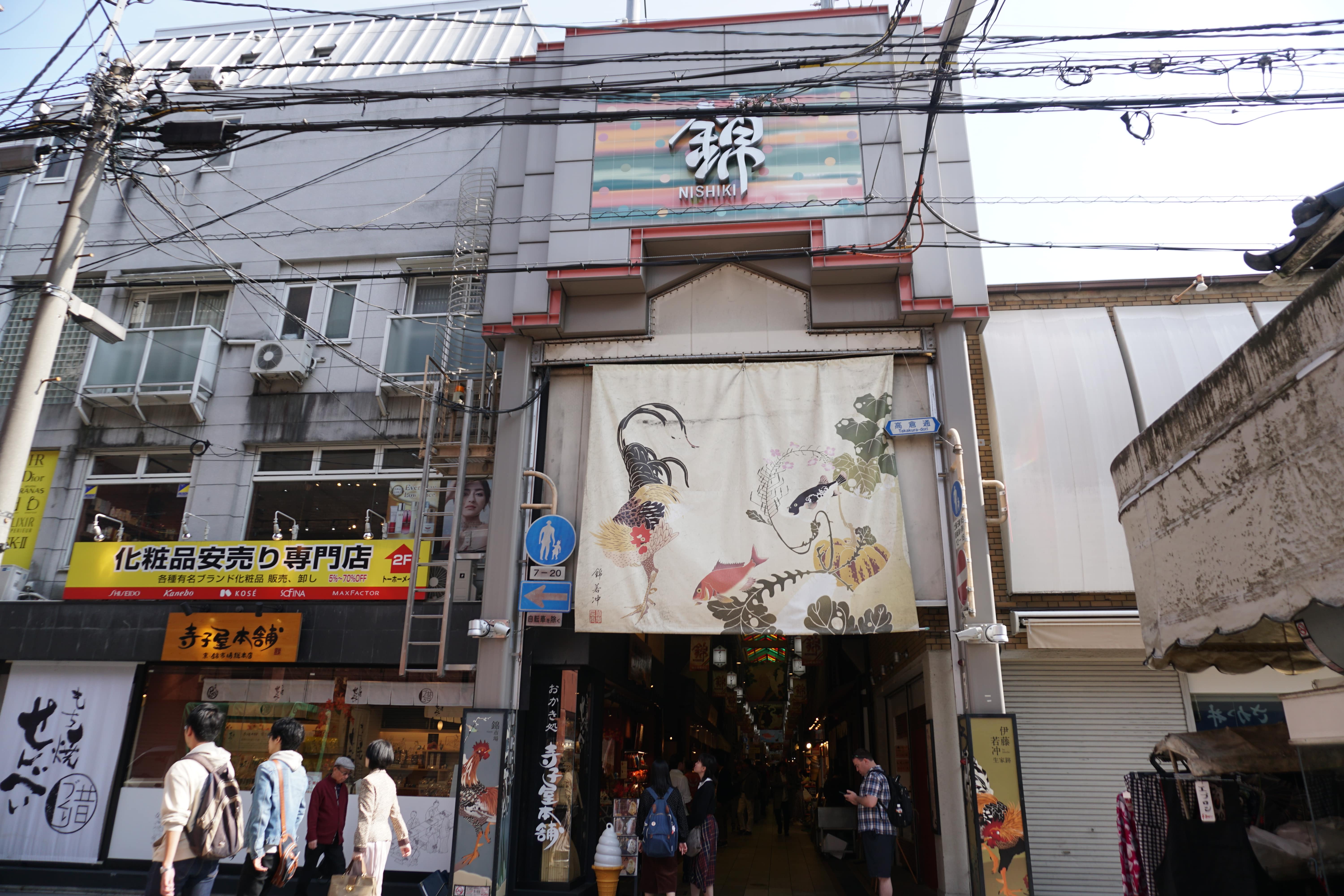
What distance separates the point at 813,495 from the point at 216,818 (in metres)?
7.86

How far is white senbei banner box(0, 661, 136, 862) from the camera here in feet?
40.4

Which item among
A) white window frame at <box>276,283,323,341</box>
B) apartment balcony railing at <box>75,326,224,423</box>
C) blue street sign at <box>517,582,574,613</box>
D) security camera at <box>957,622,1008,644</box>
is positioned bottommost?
security camera at <box>957,622,1008,644</box>

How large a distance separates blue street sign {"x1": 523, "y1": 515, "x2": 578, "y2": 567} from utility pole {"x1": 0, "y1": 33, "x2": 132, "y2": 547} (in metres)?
5.56

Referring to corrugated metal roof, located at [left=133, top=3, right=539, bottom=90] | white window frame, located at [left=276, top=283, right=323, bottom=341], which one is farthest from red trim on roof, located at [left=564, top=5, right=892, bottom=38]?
white window frame, located at [left=276, top=283, right=323, bottom=341]

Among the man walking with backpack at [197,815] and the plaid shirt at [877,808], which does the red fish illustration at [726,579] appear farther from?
the man walking with backpack at [197,815]

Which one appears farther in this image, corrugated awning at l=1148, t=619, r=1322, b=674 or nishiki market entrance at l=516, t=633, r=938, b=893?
nishiki market entrance at l=516, t=633, r=938, b=893

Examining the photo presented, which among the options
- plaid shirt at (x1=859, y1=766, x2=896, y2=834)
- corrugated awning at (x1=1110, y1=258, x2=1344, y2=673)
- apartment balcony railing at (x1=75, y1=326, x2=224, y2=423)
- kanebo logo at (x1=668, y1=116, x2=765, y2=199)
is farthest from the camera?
apartment balcony railing at (x1=75, y1=326, x2=224, y2=423)

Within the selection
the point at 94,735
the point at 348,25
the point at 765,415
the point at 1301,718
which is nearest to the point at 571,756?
the point at 765,415

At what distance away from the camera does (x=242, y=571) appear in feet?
42.7

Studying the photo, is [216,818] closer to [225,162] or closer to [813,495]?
[813,495]

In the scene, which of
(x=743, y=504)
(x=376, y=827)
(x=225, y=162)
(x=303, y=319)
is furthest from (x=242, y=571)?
(x=225, y=162)

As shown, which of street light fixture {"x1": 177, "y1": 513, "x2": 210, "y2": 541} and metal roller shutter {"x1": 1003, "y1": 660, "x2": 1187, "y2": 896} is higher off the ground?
street light fixture {"x1": 177, "y1": 513, "x2": 210, "y2": 541}

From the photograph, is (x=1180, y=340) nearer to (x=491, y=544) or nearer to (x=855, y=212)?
(x=855, y=212)

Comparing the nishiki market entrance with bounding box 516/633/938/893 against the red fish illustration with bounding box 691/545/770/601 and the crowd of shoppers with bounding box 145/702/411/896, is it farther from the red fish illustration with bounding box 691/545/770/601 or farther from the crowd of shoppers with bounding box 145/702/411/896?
the crowd of shoppers with bounding box 145/702/411/896
